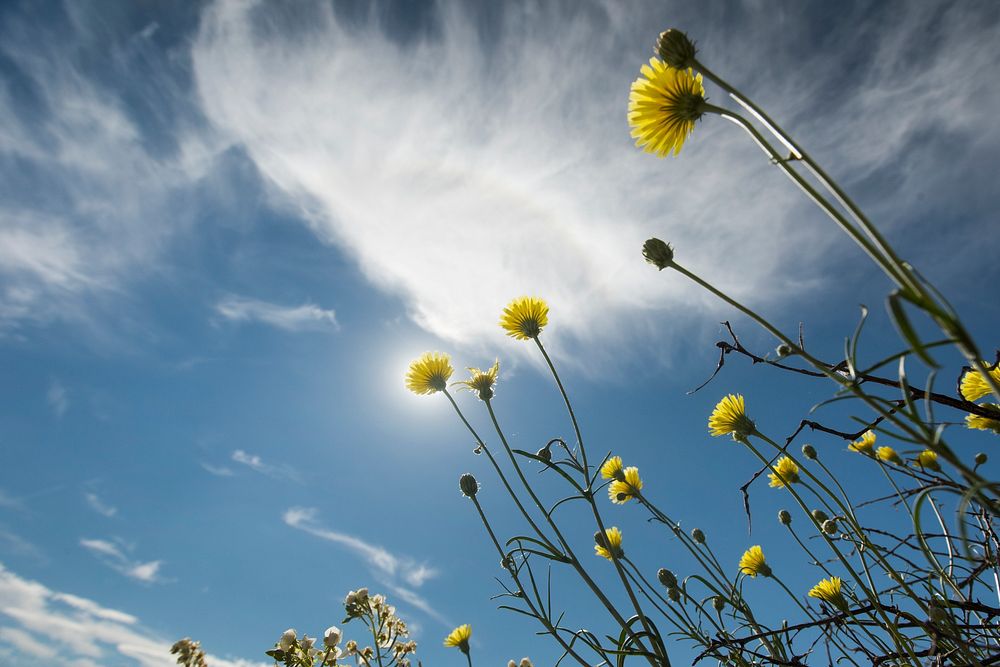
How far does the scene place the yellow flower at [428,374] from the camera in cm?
306

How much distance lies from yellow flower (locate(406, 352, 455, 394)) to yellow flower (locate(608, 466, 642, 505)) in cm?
124

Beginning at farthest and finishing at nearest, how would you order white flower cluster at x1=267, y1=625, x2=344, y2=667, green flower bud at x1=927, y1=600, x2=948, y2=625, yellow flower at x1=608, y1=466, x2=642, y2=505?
yellow flower at x1=608, y1=466, x2=642, y2=505 → white flower cluster at x1=267, y1=625, x2=344, y2=667 → green flower bud at x1=927, y1=600, x2=948, y2=625

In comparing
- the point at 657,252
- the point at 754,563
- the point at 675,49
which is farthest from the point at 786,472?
the point at 675,49

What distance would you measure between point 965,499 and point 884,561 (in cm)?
149

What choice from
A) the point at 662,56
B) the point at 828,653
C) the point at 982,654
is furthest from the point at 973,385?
the point at 662,56

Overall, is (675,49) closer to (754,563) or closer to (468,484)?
(468,484)

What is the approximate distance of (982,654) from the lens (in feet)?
5.15

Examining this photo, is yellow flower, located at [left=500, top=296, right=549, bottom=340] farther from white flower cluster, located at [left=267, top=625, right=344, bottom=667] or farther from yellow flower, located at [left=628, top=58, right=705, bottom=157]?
white flower cluster, located at [left=267, top=625, right=344, bottom=667]

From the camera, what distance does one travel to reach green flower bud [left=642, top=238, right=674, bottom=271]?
174cm

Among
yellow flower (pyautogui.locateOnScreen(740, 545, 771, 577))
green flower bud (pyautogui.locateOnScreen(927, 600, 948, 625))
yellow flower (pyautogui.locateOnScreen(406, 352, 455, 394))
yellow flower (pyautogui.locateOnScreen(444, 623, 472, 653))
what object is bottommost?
green flower bud (pyautogui.locateOnScreen(927, 600, 948, 625))

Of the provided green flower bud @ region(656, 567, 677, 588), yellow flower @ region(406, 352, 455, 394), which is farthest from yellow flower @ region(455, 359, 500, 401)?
green flower bud @ region(656, 567, 677, 588)

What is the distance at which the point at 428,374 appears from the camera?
3057 millimetres

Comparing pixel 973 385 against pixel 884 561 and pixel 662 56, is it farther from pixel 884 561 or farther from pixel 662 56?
pixel 662 56

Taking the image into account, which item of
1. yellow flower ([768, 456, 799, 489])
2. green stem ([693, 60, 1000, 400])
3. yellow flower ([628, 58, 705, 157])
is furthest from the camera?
yellow flower ([768, 456, 799, 489])
